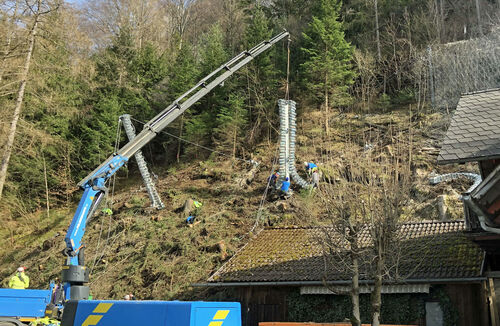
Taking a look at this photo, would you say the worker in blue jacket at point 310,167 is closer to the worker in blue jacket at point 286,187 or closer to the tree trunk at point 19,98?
the worker in blue jacket at point 286,187

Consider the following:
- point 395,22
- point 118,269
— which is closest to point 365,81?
point 395,22

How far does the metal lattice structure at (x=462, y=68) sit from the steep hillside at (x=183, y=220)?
2096mm

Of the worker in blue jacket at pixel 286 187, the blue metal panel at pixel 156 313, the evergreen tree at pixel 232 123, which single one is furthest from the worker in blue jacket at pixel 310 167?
the blue metal panel at pixel 156 313

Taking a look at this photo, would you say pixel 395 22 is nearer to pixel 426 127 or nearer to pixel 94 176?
pixel 426 127

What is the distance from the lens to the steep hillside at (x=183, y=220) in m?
23.3

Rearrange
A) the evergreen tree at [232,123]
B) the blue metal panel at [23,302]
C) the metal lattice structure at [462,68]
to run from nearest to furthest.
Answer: the blue metal panel at [23,302] < the metal lattice structure at [462,68] < the evergreen tree at [232,123]

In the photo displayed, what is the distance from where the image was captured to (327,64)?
33.8 metres

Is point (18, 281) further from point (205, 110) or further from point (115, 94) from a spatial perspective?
point (115, 94)

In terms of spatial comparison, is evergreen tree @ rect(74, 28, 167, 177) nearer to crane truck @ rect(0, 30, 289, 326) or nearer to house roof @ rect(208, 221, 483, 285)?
crane truck @ rect(0, 30, 289, 326)

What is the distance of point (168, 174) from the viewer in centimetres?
3641

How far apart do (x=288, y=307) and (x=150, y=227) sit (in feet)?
39.3

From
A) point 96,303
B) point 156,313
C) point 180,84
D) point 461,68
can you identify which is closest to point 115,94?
point 180,84

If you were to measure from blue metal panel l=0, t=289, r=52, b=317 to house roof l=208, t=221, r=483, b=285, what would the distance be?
663cm

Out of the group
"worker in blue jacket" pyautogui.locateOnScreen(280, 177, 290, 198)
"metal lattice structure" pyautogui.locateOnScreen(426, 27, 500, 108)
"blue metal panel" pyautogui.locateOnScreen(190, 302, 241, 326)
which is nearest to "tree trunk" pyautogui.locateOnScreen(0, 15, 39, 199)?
"worker in blue jacket" pyautogui.locateOnScreen(280, 177, 290, 198)
